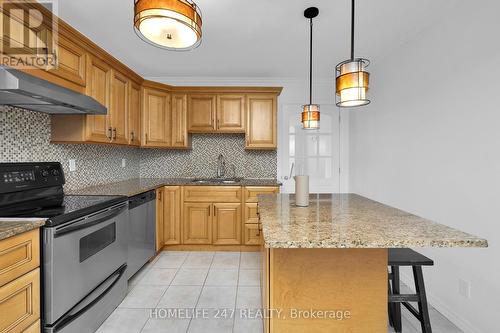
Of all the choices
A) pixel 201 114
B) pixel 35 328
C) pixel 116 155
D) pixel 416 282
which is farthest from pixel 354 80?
pixel 116 155

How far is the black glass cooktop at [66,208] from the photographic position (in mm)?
1497

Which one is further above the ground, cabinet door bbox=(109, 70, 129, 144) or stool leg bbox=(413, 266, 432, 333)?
cabinet door bbox=(109, 70, 129, 144)

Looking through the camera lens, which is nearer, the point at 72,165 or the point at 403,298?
the point at 403,298

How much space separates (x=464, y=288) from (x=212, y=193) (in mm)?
2567

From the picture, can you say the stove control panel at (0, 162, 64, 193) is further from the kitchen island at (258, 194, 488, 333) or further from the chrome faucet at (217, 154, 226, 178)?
the chrome faucet at (217, 154, 226, 178)

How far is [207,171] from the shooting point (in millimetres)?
3922

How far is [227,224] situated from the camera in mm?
3361

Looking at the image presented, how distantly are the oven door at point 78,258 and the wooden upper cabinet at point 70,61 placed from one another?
3.55 feet

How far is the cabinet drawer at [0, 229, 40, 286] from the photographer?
1.21 meters

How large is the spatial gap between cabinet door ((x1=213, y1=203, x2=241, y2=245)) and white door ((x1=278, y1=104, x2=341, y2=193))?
3.21 feet

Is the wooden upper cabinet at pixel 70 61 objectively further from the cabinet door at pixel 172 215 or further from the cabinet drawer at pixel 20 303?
the cabinet door at pixel 172 215

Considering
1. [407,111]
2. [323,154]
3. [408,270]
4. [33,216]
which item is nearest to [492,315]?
[408,270]

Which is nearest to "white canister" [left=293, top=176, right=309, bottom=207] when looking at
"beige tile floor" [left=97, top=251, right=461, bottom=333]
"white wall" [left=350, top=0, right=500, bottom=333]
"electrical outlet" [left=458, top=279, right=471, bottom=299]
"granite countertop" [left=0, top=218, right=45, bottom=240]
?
"beige tile floor" [left=97, top=251, right=461, bottom=333]

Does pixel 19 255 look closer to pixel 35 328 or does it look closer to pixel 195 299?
pixel 35 328
